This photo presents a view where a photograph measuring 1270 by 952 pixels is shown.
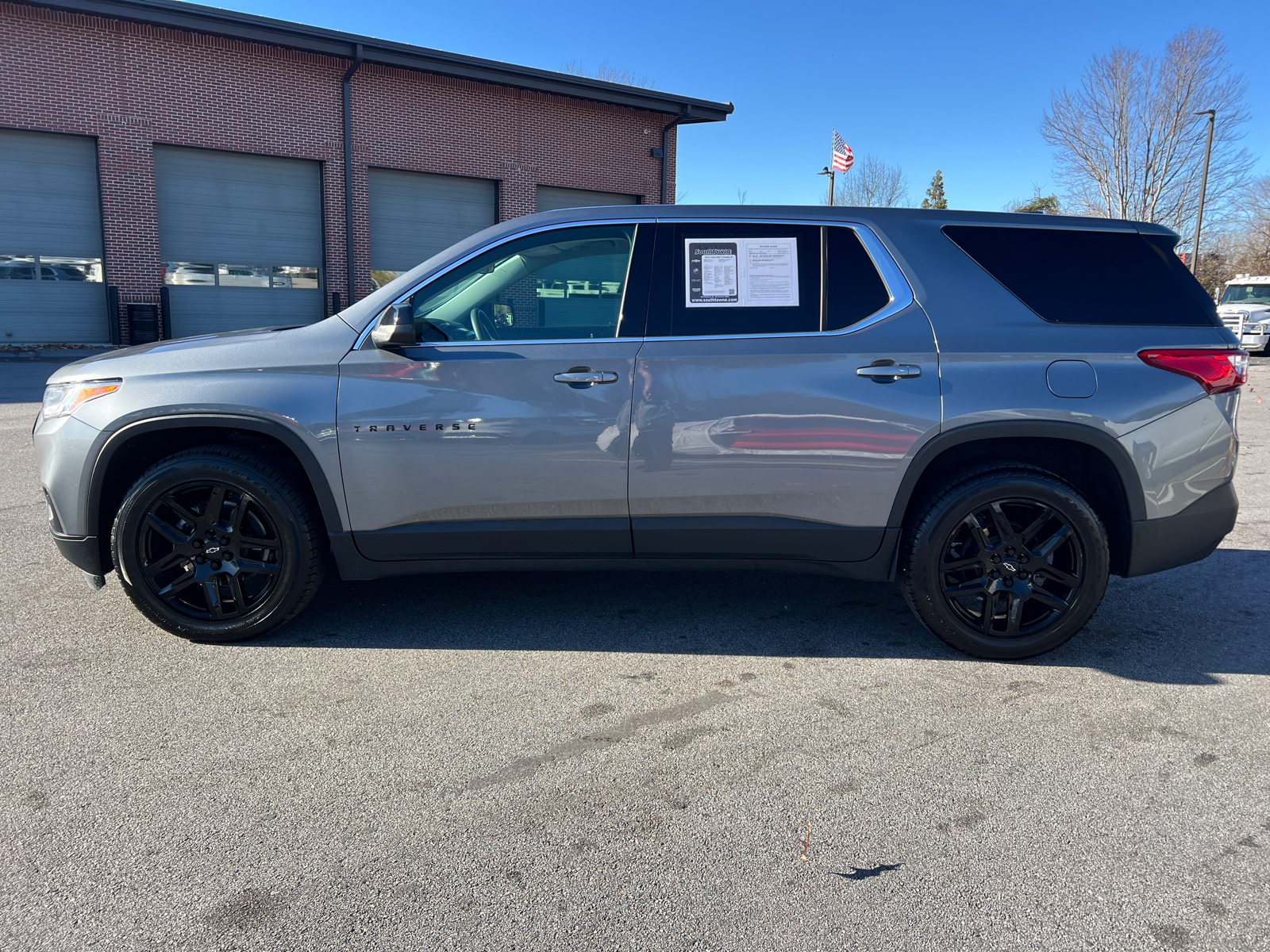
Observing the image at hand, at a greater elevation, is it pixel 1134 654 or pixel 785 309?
pixel 785 309

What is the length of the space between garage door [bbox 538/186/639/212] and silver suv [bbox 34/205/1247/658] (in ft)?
73.7

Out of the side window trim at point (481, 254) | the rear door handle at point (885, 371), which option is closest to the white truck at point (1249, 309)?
the rear door handle at point (885, 371)

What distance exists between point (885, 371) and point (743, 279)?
2.26 feet

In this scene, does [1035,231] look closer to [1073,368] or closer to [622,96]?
[1073,368]

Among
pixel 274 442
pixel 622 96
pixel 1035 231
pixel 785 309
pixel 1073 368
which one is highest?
pixel 622 96

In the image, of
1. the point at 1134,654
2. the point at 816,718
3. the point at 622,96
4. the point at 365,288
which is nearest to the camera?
the point at 816,718

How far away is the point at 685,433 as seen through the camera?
3.67m

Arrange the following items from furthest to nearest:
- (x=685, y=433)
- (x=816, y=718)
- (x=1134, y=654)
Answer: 1. (x=1134, y=654)
2. (x=685, y=433)
3. (x=816, y=718)

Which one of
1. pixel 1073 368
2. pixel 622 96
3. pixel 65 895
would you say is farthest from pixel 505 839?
pixel 622 96

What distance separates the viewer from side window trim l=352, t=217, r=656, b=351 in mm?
3727

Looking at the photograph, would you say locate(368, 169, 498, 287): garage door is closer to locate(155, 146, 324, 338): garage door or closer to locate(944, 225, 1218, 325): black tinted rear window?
locate(155, 146, 324, 338): garage door

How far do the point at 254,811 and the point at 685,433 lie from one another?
2.00 meters

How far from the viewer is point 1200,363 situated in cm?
368

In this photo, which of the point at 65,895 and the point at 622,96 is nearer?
the point at 65,895
